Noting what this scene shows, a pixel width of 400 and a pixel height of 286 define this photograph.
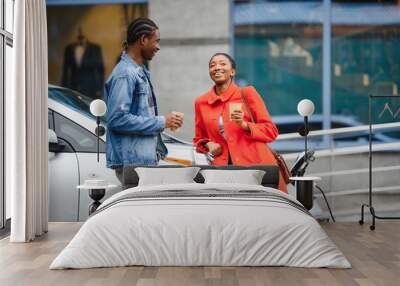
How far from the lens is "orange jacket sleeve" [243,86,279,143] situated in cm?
709

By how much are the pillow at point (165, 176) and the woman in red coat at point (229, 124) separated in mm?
517

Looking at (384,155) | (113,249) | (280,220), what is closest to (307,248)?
(280,220)

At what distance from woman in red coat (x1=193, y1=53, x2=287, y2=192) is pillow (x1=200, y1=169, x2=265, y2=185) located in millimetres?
416

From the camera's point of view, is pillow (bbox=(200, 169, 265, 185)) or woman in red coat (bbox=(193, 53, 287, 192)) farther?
woman in red coat (bbox=(193, 53, 287, 192))

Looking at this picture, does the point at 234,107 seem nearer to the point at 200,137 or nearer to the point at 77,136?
the point at 200,137

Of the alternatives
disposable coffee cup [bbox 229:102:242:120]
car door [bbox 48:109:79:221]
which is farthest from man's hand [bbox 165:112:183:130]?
car door [bbox 48:109:79:221]

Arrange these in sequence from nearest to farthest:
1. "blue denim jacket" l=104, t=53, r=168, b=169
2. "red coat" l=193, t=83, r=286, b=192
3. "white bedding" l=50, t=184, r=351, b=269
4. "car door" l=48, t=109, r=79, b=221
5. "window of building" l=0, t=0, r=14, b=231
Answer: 1. "white bedding" l=50, t=184, r=351, b=269
2. "window of building" l=0, t=0, r=14, b=231
3. "red coat" l=193, t=83, r=286, b=192
4. "blue denim jacket" l=104, t=53, r=168, b=169
5. "car door" l=48, t=109, r=79, b=221

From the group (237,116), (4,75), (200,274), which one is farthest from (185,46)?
(200,274)

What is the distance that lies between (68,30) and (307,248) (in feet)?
13.4

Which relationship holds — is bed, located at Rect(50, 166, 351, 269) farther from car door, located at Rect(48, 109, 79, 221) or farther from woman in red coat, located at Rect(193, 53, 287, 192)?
car door, located at Rect(48, 109, 79, 221)

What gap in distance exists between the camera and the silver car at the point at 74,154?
712 centimetres

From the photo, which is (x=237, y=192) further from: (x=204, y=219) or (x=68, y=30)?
(x=68, y=30)

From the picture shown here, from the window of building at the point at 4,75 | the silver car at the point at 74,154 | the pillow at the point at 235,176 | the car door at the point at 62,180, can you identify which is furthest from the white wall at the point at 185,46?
the window of building at the point at 4,75

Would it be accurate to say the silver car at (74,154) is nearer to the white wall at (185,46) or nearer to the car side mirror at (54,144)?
the car side mirror at (54,144)
